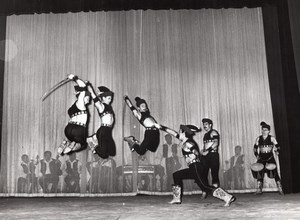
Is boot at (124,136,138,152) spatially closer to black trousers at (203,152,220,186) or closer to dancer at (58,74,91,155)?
dancer at (58,74,91,155)

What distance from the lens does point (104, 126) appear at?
840 centimetres

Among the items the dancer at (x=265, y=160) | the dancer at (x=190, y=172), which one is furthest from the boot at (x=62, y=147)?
the dancer at (x=265, y=160)

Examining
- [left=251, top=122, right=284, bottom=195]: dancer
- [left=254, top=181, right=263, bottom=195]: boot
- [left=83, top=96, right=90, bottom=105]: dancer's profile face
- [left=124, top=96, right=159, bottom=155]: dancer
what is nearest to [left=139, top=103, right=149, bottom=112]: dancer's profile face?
[left=124, top=96, right=159, bottom=155]: dancer

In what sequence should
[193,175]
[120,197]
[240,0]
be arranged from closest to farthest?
[193,175] → [120,197] → [240,0]

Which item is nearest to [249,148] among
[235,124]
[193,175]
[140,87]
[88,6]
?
[235,124]

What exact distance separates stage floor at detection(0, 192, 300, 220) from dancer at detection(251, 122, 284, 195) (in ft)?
1.09

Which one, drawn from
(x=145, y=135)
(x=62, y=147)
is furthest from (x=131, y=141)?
(x=62, y=147)

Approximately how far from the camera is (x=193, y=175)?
687 cm

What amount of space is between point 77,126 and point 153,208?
9.87 feet

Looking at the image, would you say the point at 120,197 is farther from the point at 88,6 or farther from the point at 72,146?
the point at 88,6

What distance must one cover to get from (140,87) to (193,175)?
8.71 ft

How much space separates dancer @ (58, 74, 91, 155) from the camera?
27.3 feet

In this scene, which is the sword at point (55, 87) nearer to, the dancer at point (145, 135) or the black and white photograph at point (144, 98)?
the black and white photograph at point (144, 98)

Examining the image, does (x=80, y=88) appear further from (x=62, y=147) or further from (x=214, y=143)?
(x=214, y=143)
